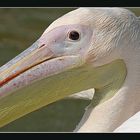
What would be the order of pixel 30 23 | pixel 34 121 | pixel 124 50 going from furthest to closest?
pixel 30 23, pixel 34 121, pixel 124 50

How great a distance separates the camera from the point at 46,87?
7.77 feet

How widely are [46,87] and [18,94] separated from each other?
0.12 metres

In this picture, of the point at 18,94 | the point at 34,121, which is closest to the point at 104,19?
the point at 18,94

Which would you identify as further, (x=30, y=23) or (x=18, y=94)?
(x=30, y=23)

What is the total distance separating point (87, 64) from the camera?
2.32 m

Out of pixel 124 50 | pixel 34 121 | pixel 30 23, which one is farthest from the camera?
pixel 30 23

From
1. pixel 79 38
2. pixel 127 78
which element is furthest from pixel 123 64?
pixel 79 38

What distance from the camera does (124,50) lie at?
2.30 metres

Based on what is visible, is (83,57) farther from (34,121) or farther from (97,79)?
(34,121)

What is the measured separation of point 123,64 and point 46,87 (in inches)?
13.0

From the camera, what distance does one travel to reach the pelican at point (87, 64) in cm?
231

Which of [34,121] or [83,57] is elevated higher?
[83,57]

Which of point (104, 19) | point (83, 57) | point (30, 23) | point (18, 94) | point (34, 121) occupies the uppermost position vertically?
point (104, 19)

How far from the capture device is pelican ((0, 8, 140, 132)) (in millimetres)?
2307
